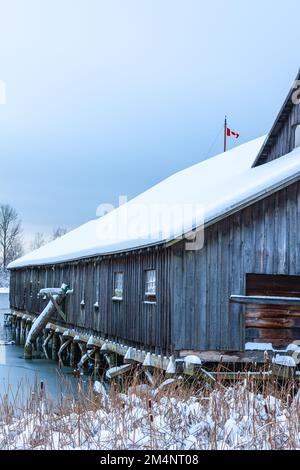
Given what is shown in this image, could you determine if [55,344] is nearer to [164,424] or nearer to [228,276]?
[228,276]

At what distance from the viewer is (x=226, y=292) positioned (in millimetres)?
15078

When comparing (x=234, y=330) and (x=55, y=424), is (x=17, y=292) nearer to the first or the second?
(x=234, y=330)

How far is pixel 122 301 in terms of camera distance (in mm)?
19344

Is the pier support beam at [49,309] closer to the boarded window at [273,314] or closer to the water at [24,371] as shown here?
the water at [24,371]

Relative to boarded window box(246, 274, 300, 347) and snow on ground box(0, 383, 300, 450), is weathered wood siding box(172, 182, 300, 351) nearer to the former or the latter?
boarded window box(246, 274, 300, 347)

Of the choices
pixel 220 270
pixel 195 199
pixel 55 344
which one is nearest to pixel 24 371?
pixel 55 344

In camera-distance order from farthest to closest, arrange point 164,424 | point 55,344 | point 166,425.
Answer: point 55,344
point 164,424
point 166,425

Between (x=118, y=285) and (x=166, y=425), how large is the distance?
1215 centimetres

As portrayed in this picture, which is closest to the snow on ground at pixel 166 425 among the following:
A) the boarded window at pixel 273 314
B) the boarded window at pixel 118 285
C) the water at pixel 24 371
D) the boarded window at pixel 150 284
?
the boarded window at pixel 273 314

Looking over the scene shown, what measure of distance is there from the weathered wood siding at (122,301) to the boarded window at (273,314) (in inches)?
75.7

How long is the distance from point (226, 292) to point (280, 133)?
19.8ft

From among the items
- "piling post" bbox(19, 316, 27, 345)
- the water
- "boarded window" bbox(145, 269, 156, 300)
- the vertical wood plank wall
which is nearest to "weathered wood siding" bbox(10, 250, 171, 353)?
the vertical wood plank wall

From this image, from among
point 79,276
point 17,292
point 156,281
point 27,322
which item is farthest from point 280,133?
point 17,292

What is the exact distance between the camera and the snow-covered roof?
47.6 feet
